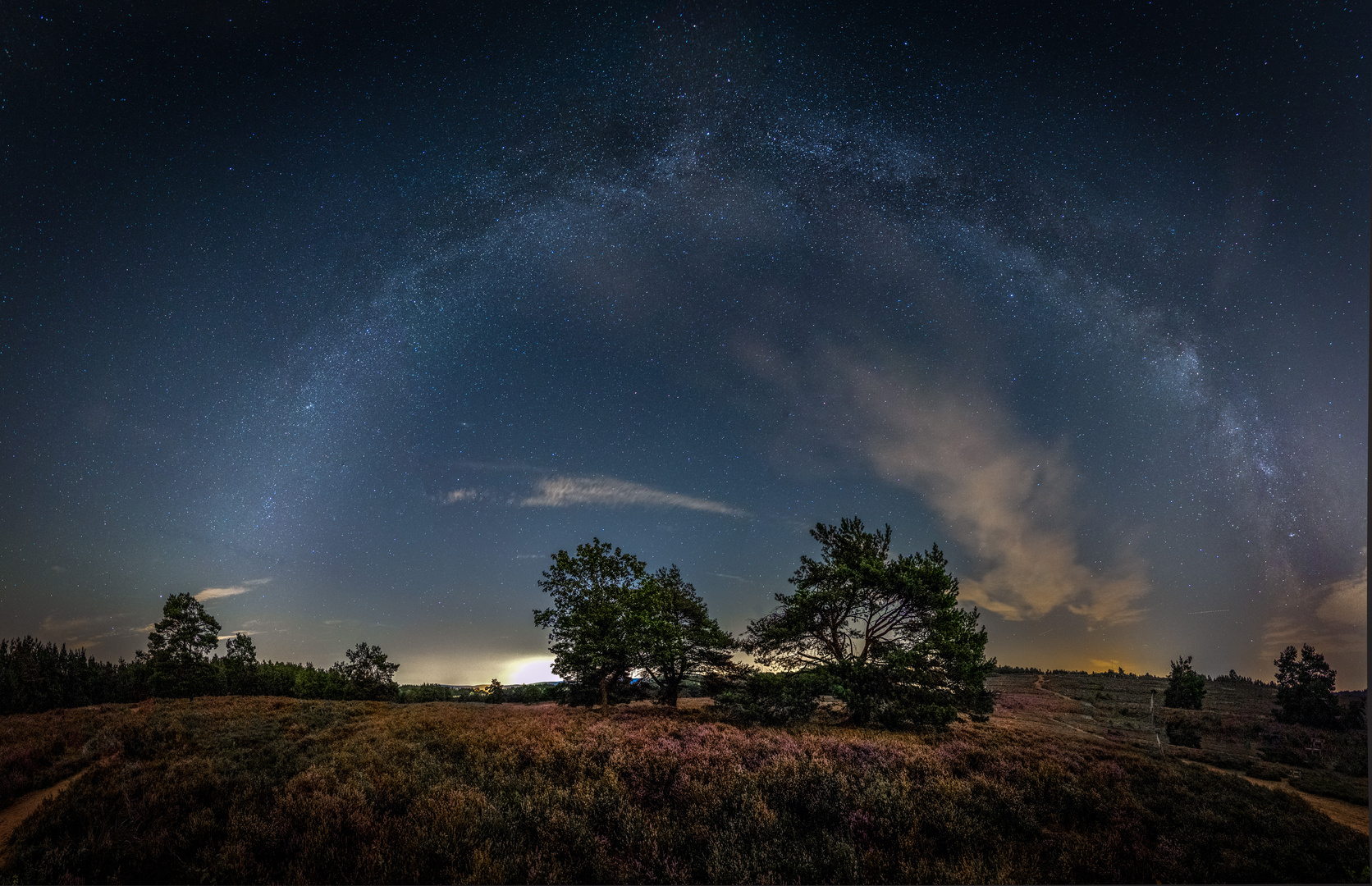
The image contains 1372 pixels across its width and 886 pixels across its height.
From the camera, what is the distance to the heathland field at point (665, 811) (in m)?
5.96

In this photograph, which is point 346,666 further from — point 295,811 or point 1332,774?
point 1332,774

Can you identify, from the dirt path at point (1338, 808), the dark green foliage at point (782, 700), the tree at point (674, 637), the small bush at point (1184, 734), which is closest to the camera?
the dirt path at point (1338, 808)

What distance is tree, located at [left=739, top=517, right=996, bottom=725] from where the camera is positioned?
17.6m

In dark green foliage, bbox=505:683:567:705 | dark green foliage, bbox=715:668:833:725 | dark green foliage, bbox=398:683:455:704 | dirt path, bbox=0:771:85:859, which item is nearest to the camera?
dirt path, bbox=0:771:85:859

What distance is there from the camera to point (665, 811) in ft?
23.7

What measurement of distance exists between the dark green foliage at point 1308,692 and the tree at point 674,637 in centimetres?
2056

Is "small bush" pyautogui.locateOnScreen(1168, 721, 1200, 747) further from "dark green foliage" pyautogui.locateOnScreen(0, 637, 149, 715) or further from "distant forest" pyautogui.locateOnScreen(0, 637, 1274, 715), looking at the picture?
"dark green foliage" pyautogui.locateOnScreen(0, 637, 149, 715)

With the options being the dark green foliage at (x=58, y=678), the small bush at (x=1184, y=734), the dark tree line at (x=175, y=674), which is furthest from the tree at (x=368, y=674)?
the small bush at (x=1184, y=734)

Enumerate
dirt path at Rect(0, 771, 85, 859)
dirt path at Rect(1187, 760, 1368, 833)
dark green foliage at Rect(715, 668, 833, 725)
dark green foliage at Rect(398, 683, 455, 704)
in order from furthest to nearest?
dark green foliage at Rect(398, 683, 455, 704) → dark green foliage at Rect(715, 668, 833, 725) → dirt path at Rect(0, 771, 85, 859) → dirt path at Rect(1187, 760, 1368, 833)

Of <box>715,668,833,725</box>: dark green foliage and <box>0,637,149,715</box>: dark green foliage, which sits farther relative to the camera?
<box>0,637,149,715</box>: dark green foliage

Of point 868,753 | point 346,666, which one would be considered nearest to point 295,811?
point 868,753

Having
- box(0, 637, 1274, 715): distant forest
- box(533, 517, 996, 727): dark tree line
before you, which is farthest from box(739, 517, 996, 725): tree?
box(0, 637, 1274, 715): distant forest

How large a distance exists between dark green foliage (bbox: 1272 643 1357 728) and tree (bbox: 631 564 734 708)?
2056 cm

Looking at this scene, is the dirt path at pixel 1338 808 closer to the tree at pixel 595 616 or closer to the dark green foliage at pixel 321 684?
the tree at pixel 595 616
